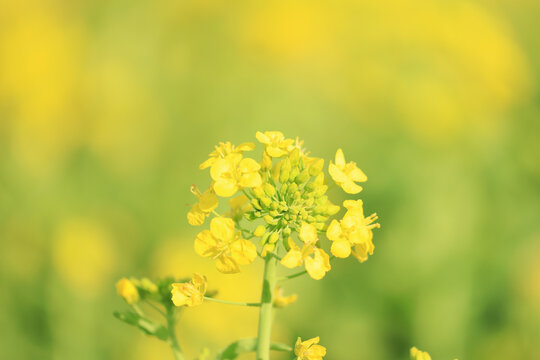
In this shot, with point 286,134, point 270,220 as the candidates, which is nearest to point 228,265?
point 270,220

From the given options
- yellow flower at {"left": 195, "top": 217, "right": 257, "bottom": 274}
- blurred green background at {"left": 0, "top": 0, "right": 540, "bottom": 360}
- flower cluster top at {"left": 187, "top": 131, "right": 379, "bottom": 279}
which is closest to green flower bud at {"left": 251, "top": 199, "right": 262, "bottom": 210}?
flower cluster top at {"left": 187, "top": 131, "right": 379, "bottom": 279}

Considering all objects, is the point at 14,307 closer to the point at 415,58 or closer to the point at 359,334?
the point at 359,334

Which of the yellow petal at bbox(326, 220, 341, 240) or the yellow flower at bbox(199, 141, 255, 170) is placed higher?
the yellow flower at bbox(199, 141, 255, 170)

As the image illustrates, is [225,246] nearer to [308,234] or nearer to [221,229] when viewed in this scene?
[221,229]

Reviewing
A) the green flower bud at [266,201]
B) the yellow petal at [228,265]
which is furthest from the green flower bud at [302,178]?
the yellow petal at [228,265]

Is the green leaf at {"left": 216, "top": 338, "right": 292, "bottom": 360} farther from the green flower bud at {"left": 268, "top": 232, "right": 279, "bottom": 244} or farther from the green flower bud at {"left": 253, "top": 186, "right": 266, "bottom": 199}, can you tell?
the green flower bud at {"left": 253, "top": 186, "right": 266, "bottom": 199}
